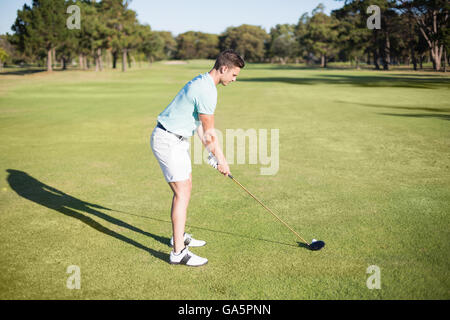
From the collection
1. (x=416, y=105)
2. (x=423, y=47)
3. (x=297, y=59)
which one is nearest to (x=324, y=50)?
(x=423, y=47)

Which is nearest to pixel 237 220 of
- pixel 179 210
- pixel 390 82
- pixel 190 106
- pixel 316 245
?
pixel 316 245

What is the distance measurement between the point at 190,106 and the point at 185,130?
29 centimetres

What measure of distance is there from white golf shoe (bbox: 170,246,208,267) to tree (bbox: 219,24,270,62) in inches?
5821

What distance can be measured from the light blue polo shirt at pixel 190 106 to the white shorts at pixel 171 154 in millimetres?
105

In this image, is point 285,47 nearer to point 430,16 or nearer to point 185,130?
point 430,16

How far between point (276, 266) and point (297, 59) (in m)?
154

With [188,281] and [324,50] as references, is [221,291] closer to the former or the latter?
[188,281]

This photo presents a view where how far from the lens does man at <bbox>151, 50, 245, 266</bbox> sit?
4020mm

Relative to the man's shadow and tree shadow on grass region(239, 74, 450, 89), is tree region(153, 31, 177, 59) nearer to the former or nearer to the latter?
tree shadow on grass region(239, 74, 450, 89)

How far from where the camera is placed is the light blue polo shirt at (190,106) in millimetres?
3984

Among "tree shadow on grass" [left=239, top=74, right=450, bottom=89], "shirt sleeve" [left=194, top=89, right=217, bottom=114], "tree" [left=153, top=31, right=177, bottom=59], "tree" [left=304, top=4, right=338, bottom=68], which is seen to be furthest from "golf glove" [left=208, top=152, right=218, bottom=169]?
"tree" [left=153, top=31, right=177, bottom=59]
